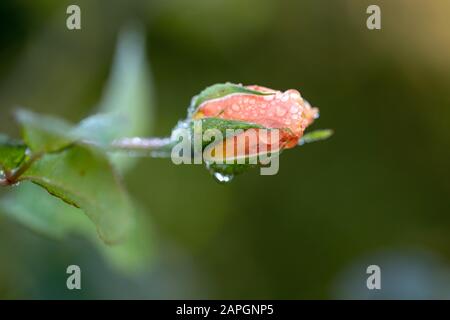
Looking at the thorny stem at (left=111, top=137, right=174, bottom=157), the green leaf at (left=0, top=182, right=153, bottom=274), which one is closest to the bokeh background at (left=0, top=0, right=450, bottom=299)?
the green leaf at (left=0, top=182, right=153, bottom=274)

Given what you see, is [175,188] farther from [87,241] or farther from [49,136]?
[49,136]

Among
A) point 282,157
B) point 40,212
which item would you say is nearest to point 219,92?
point 40,212

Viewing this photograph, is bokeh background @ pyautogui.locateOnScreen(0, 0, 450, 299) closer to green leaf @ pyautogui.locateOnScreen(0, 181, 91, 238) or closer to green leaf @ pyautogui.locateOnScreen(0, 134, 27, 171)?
green leaf @ pyautogui.locateOnScreen(0, 181, 91, 238)

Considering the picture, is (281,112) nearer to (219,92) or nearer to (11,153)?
(219,92)

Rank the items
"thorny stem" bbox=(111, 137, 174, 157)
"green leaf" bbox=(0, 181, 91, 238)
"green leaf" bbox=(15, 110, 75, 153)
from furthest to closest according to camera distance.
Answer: "green leaf" bbox=(0, 181, 91, 238) < "thorny stem" bbox=(111, 137, 174, 157) < "green leaf" bbox=(15, 110, 75, 153)

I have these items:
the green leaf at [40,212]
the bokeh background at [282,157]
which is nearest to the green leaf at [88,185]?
the green leaf at [40,212]
